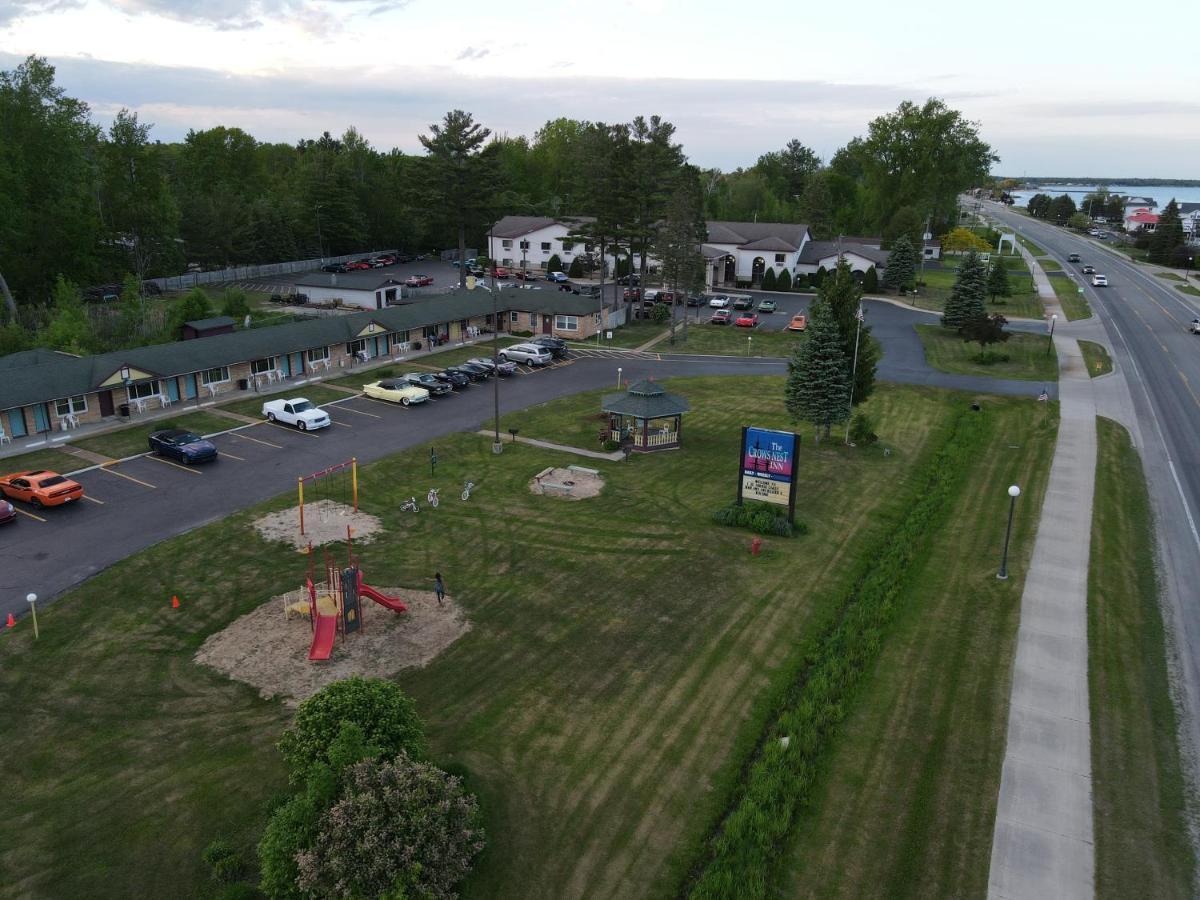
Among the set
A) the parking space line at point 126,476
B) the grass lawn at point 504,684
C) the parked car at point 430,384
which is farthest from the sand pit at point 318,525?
the parked car at point 430,384

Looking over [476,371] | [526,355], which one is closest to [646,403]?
[476,371]

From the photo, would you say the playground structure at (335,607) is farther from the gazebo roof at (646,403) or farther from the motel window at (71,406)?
the motel window at (71,406)

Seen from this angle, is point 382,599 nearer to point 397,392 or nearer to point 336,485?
point 336,485

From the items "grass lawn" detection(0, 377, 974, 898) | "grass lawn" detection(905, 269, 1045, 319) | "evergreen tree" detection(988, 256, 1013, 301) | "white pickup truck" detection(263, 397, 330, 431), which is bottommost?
"grass lawn" detection(0, 377, 974, 898)

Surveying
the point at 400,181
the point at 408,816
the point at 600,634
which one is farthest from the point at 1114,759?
the point at 400,181

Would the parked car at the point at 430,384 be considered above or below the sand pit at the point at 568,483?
above

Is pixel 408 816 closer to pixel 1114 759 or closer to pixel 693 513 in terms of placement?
pixel 1114 759

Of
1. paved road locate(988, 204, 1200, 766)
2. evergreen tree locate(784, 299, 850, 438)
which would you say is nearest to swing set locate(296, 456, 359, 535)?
evergreen tree locate(784, 299, 850, 438)

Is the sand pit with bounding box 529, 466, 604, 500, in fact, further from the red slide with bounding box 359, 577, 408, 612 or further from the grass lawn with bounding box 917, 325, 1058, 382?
the grass lawn with bounding box 917, 325, 1058, 382
